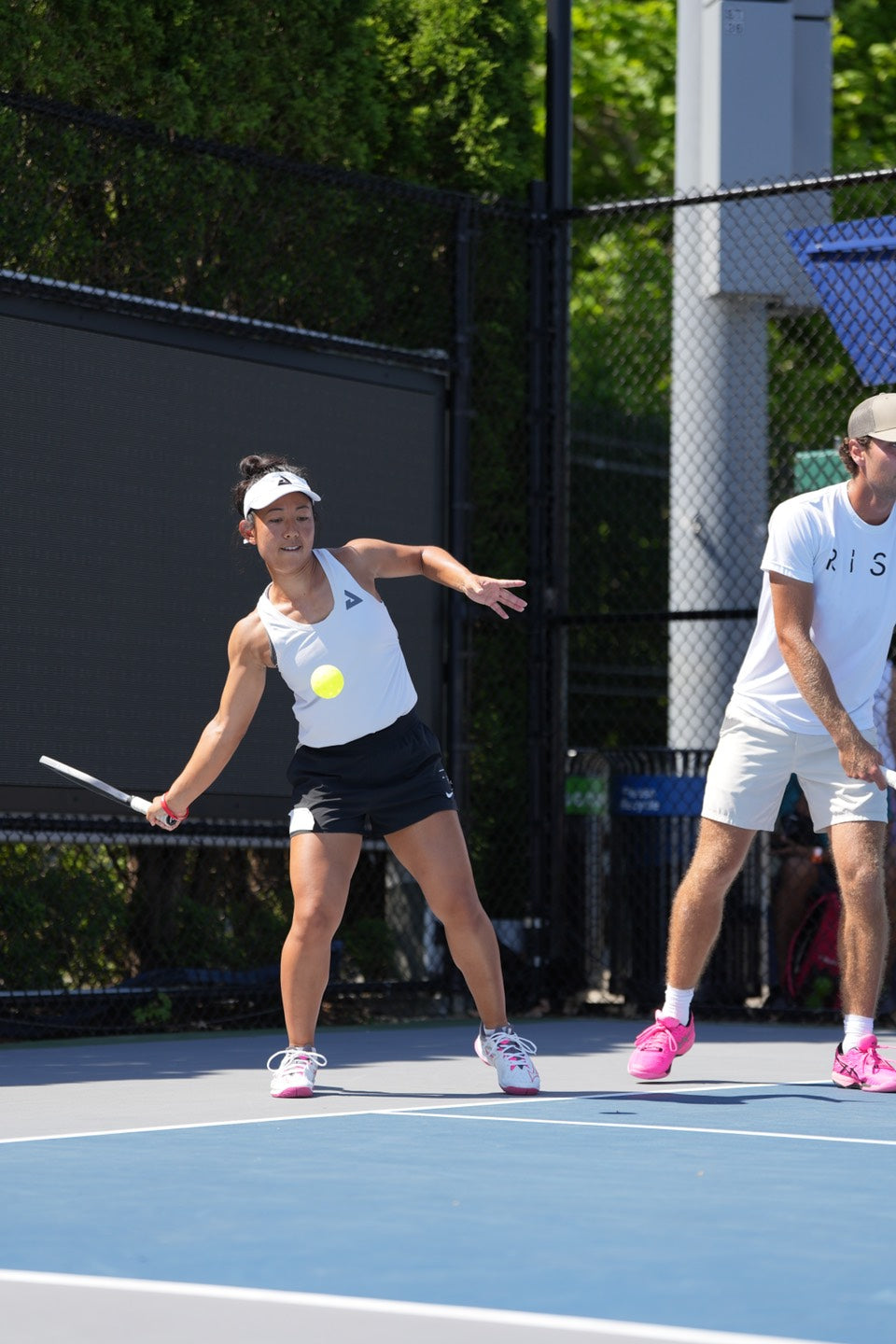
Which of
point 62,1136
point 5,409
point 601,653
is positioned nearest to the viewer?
point 62,1136

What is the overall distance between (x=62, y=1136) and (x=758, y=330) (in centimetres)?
622

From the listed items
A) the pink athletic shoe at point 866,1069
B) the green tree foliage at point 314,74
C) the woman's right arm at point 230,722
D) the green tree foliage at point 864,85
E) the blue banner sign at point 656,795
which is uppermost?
the green tree foliage at point 864,85

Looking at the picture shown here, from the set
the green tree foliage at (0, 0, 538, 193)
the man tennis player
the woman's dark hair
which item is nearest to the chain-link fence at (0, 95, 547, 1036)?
the green tree foliage at (0, 0, 538, 193)

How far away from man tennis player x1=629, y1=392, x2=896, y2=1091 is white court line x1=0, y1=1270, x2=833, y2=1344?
358 cm

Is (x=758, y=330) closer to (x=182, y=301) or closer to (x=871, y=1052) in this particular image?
(x=182, y=301)

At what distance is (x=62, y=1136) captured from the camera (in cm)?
575

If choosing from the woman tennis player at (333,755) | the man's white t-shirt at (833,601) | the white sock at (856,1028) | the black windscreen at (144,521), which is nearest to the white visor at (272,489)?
the woman tennis player at (333,755)

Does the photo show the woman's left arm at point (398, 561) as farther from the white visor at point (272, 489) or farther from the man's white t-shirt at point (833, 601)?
the man's white t-shirt at point (833, 601)

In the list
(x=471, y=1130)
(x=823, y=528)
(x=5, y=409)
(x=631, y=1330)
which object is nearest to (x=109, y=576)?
(x=5, y=409)

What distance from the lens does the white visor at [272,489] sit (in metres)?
6.63

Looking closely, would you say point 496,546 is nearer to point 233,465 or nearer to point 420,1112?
point 233,465

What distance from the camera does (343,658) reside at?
22.0ft

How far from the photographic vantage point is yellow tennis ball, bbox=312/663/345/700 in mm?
6688

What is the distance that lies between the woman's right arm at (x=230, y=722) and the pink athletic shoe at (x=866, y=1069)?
208 centimetres
